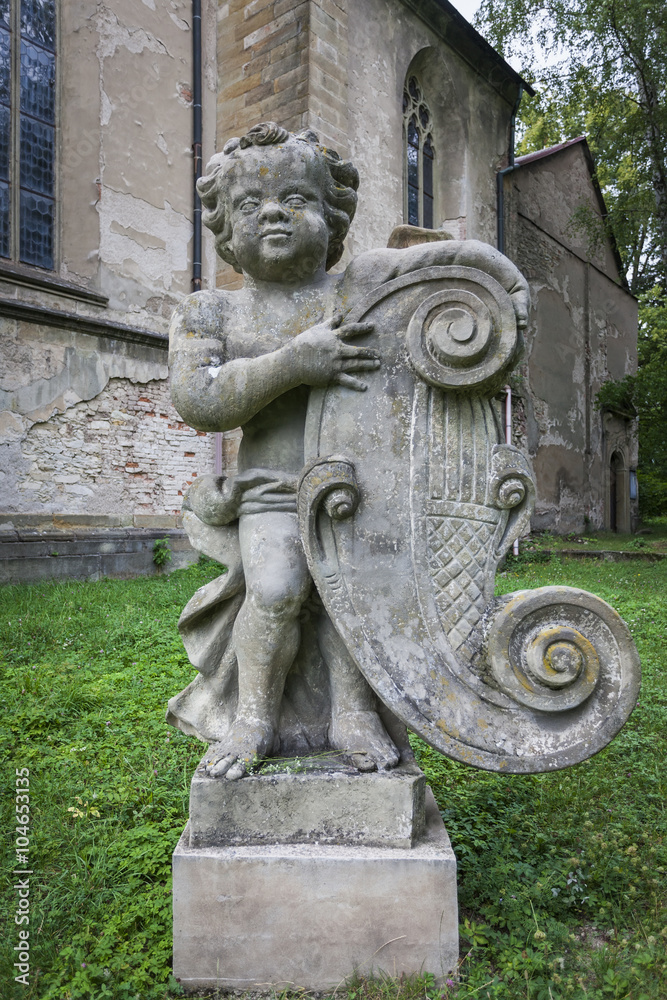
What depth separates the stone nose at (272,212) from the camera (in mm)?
2078

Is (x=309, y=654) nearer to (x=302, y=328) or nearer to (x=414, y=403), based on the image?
(x=414, y=403)

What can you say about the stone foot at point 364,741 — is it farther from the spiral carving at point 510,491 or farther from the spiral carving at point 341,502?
the spiral carving at point 510,491

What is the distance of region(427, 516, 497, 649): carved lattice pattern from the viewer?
194 centimetres

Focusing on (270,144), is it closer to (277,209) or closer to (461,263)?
(277,209)

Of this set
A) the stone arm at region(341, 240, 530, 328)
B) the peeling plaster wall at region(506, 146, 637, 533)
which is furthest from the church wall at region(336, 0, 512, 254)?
the stone arm at region(341, 240, 530, 328)

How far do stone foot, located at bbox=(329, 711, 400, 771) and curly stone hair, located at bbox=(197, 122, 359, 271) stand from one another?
1.41 metres

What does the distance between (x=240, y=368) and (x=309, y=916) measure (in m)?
1.44

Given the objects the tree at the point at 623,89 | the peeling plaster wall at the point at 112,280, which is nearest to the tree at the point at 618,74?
the tree at the point at 623,89

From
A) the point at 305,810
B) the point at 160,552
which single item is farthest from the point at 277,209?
the point at 160,552

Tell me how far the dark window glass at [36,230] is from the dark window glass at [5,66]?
1.00m

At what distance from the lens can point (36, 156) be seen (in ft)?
26.6

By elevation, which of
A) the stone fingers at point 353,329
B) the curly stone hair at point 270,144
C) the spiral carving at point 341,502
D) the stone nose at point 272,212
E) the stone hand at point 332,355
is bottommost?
the spiral carving at point 341,502

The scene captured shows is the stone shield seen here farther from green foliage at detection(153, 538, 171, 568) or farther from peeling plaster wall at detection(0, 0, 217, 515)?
green foliage at detection(153, 538, 171, 568)

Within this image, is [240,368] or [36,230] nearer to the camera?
[240,368]
